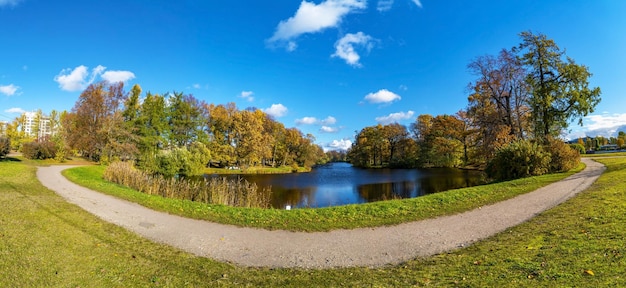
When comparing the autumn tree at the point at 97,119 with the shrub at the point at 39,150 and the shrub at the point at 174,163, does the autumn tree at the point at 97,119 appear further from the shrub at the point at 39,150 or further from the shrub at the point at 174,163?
the shrub at the point at 174,163

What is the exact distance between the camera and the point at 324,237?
24.2ft

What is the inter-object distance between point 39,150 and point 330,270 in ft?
131

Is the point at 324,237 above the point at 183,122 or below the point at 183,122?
below

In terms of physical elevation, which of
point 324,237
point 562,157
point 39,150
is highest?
point 39,150

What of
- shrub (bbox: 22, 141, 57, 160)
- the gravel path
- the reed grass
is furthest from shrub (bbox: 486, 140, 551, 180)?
shrub (bbox: 22, 141, 57, 160)

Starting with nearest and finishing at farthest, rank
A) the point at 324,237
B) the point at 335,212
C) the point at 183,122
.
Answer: the point at 324,237
the point at 335,212
the point at 183,122

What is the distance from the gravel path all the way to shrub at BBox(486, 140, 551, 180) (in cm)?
878

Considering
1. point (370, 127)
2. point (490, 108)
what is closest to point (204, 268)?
point (490, 108)

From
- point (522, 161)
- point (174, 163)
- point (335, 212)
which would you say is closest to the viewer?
point (335, 212)

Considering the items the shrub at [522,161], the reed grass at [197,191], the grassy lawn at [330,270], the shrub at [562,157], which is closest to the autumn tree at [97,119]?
the reed grass at [197,191]

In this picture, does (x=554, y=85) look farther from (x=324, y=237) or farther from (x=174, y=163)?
(x=174, y=163)

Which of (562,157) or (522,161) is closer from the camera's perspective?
(522,161)

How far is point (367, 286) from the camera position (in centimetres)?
438

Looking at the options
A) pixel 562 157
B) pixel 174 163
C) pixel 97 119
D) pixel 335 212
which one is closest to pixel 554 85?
pixel 562 157
